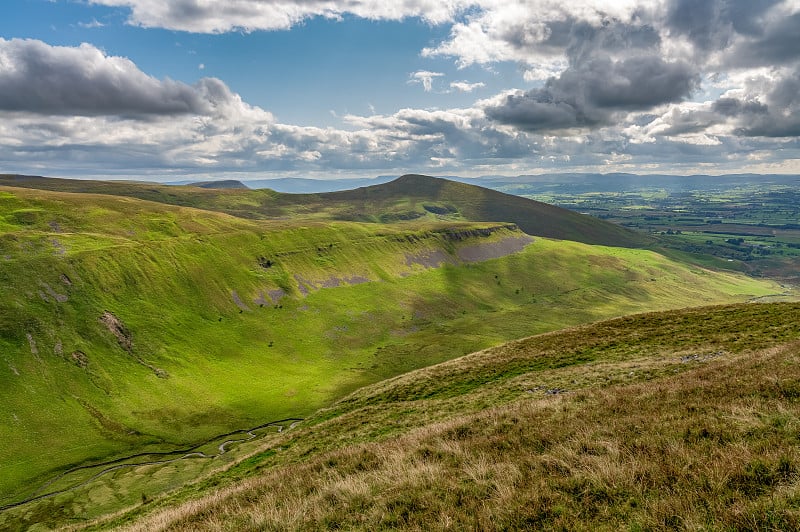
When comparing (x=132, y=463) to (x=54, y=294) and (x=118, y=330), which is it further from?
(x=54, y=294)

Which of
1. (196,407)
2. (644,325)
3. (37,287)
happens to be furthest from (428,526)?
(37,287)

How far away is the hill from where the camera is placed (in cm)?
7442

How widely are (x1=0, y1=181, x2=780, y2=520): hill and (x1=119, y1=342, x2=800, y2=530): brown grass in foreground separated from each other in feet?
188

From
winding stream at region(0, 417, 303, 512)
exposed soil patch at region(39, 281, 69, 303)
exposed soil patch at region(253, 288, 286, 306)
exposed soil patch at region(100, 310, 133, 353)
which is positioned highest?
exposed soil patch at region(39, 281, 69, 303)

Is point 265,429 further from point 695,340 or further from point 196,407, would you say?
point 695,340

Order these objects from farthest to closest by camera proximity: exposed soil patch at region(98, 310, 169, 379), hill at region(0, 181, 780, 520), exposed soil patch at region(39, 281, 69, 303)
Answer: exposed soil patch at region(39, 281, 69, 303), exposed soil patch at region(98, 310, 169, 379), hill at region(0, 181, 780, 520)

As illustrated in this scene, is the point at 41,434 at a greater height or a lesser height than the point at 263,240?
lesser

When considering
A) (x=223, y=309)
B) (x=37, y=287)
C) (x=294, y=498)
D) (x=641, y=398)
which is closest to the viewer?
(x=294, y=498)

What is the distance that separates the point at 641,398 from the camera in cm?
1805

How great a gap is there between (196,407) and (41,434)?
87.5ft

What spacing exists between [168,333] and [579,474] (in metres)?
129

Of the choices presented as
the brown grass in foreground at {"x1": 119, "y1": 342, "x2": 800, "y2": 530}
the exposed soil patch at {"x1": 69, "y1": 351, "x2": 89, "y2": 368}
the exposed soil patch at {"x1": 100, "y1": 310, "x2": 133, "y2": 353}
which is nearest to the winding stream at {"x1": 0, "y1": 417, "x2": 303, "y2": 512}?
the exposed soil patch at {"x1": 69, "y1": 351, "x2": 89, "y2": 368}

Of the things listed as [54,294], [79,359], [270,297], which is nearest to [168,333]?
[79,359]

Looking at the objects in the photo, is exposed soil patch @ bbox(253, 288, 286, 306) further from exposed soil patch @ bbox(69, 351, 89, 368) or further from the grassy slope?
the grassy slope
